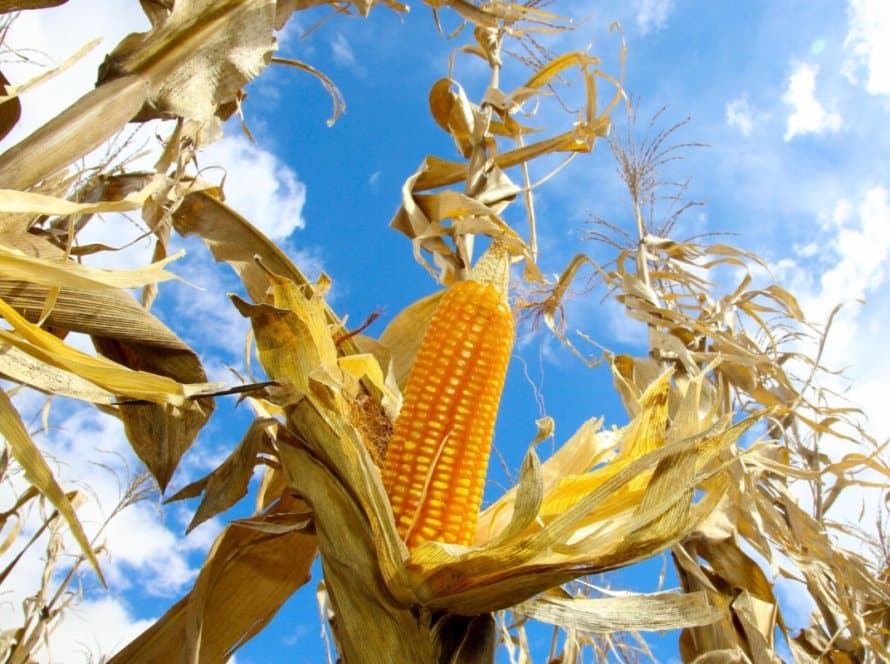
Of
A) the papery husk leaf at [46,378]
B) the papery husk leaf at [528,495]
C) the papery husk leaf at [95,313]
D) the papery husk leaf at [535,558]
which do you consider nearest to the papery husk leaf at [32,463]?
the papery husk leaf at [46,378]

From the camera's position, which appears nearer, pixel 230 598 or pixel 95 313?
pixel 95 313

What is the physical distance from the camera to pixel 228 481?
4.76ft

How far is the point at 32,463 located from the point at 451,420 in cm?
79

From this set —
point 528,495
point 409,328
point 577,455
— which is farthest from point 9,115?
point 577,455

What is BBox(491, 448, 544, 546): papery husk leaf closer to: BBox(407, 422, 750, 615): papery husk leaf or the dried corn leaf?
BBox(407, 422, 750, 615): papery husk leaf

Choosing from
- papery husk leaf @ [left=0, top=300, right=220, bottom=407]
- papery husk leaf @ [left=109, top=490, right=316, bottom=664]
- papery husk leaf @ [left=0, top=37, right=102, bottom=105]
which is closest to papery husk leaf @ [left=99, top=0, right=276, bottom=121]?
papery husk leaf @ [left=0, top=37, right=102, bottom=105]

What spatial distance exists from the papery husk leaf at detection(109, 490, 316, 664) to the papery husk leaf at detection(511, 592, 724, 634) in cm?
55

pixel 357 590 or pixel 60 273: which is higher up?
pixel 60 273

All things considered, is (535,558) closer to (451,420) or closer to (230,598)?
(451,420)

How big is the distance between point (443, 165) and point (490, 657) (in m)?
1.49

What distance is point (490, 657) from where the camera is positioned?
1326mm

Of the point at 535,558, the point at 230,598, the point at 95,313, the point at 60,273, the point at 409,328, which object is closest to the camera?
the point at 60,273

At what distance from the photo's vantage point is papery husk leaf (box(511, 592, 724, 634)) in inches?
52.9

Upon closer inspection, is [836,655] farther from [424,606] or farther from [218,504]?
[218,504]
